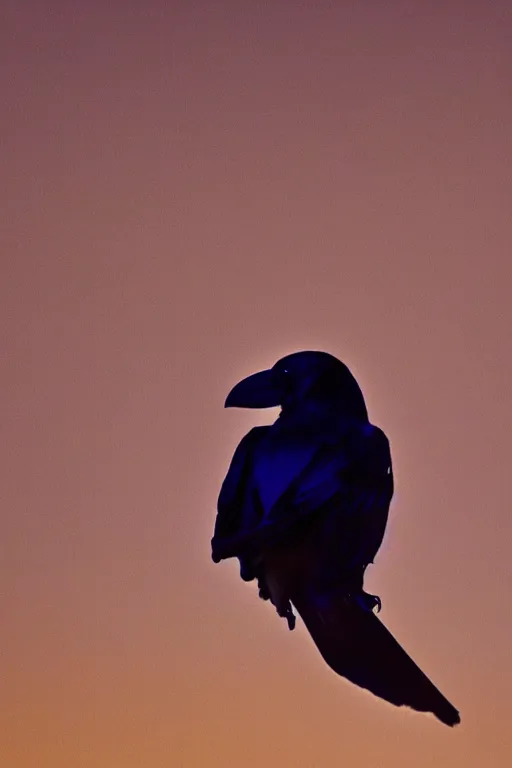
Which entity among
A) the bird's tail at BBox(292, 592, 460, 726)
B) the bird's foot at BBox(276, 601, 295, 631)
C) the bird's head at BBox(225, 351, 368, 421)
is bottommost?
the bird's tail at BBox(292, 592, 460, 726)

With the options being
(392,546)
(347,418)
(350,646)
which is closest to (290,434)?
(347,418)

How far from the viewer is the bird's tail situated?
5.28ft

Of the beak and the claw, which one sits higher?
the beak

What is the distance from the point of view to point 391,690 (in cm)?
162

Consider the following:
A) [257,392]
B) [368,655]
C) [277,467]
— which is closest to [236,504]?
[277,467]

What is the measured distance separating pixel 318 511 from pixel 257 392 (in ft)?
0.80

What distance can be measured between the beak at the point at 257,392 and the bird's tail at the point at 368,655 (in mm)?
349

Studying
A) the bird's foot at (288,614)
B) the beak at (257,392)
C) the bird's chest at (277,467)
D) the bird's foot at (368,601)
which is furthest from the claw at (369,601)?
the beak at (257,392)

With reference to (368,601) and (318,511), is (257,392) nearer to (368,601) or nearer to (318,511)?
(318,511)

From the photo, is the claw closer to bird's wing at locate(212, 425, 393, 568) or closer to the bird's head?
bird's wing at locate(212, 425, 393, 568)

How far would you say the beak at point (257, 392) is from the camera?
5.70 ft

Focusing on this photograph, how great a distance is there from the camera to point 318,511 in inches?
66.4

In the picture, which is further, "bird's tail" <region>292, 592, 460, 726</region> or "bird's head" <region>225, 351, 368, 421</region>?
"bird's head" <region>225, 351, 368, 421</region>

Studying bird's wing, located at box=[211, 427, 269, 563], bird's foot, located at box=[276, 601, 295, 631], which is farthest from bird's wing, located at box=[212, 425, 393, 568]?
bird's foot, located at box=[276, 601, 295, 631]
